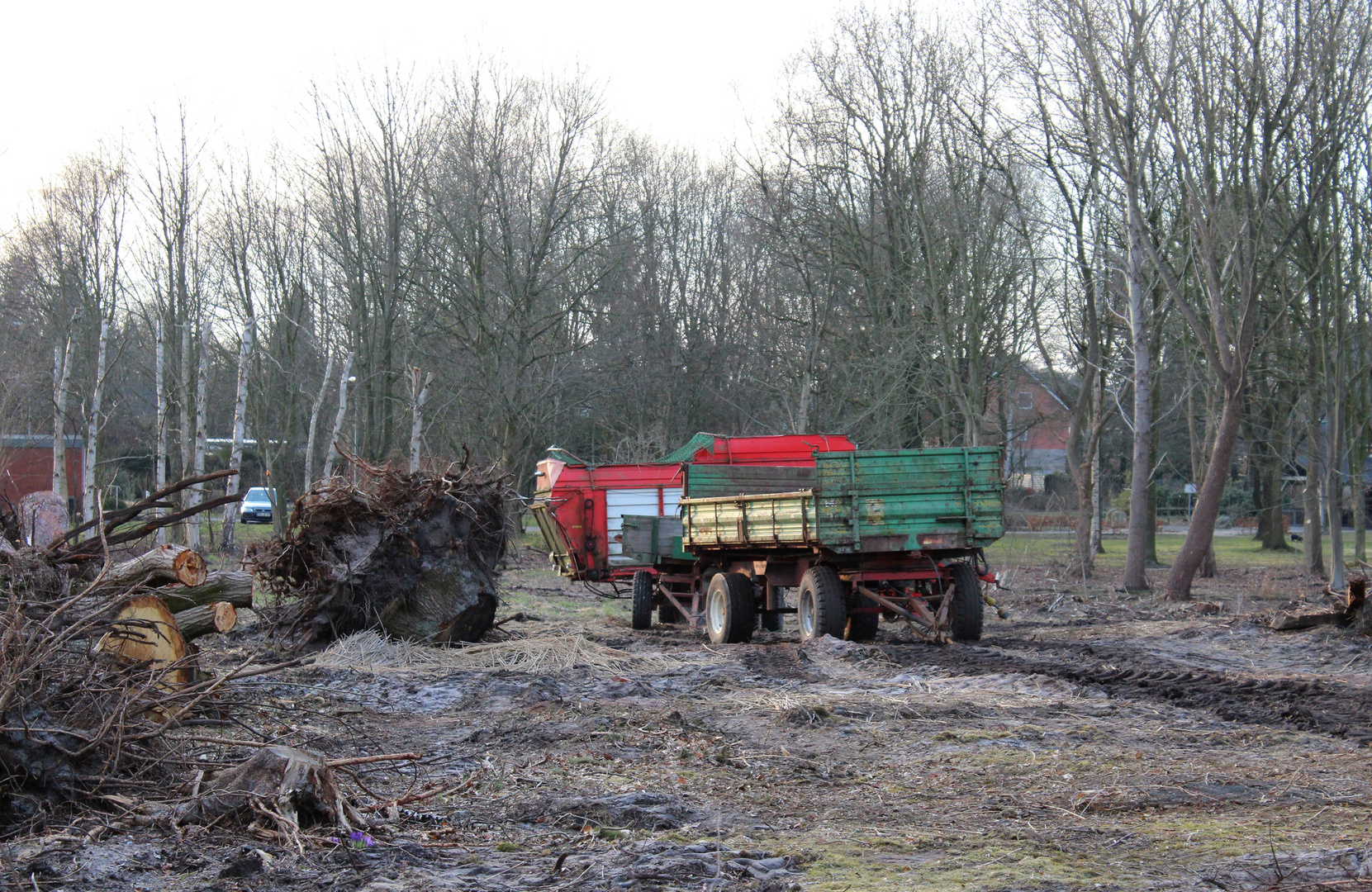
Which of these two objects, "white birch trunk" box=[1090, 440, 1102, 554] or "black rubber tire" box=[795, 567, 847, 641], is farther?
"white birch trunk" box=[1090, 440, 1102, 554]

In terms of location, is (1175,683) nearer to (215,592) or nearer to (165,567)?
(215,592)

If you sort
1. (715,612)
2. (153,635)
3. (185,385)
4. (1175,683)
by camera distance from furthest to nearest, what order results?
(185,385) < (715,612) < (1175,683) < (153,635)

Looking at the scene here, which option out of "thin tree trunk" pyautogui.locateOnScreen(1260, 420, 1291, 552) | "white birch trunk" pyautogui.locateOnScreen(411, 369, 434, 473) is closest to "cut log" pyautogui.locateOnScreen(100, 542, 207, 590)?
"white birch trunk" pyautogui.locateOnScreen(411, 369, 434, 473)

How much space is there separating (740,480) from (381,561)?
521cm

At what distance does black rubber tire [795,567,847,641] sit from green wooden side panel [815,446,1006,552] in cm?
74

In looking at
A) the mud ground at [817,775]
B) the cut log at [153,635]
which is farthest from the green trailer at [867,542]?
the cut log at [153,635]

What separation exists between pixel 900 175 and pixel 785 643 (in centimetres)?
1827

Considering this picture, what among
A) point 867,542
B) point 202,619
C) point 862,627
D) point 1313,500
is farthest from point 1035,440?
→ point 202,619

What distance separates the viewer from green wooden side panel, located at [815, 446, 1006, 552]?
41.4 ft

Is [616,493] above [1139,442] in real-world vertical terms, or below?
below

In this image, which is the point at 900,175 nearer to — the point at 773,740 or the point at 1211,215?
the point at 1211,215

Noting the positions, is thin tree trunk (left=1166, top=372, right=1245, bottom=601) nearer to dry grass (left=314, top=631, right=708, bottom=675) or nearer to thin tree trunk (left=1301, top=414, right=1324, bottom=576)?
thin tree trunk (left=1301, top=414, right=1324, bottom=576)

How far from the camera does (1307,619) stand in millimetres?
12938

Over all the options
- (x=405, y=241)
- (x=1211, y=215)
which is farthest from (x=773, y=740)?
(x=405, y=241)
